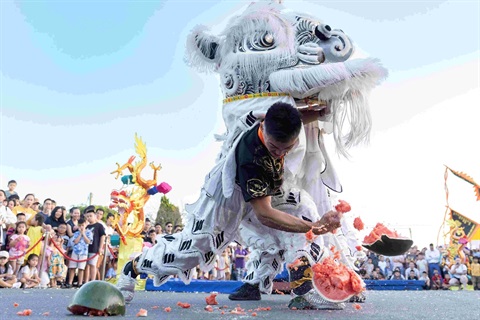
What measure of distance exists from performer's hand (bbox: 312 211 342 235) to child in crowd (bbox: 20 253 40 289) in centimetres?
638

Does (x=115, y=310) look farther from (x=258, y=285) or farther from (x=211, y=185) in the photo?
(x=258, y=285)

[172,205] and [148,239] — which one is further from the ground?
[172,205]

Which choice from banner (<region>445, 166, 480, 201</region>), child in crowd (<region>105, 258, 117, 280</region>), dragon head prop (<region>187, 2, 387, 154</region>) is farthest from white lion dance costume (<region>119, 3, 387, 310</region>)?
banner (<region>445, 166, 480, 201</region>)

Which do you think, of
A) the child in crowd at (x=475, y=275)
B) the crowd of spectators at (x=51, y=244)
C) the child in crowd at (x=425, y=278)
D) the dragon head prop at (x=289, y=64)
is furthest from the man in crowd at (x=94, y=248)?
the child in crowd at (x=475, y=275)

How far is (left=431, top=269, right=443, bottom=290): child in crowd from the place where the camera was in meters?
11.4

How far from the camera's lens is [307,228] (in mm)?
2646

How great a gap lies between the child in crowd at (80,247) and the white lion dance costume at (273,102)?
4.92m

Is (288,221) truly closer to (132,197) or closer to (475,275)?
(132,197)

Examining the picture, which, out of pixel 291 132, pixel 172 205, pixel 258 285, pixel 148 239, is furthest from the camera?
pixel 172 205

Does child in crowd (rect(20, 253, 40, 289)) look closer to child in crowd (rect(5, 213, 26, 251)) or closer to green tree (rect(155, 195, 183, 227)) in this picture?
child in crowd (rect(5, 213, 26, 251))

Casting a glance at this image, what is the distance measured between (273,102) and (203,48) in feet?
2.75

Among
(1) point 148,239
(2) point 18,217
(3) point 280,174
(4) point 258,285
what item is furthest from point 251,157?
(1) point 148,239

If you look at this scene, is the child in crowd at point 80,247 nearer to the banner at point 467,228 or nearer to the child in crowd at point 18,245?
the child in crowd at point 18,245

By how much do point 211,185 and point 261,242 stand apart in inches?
33.7
